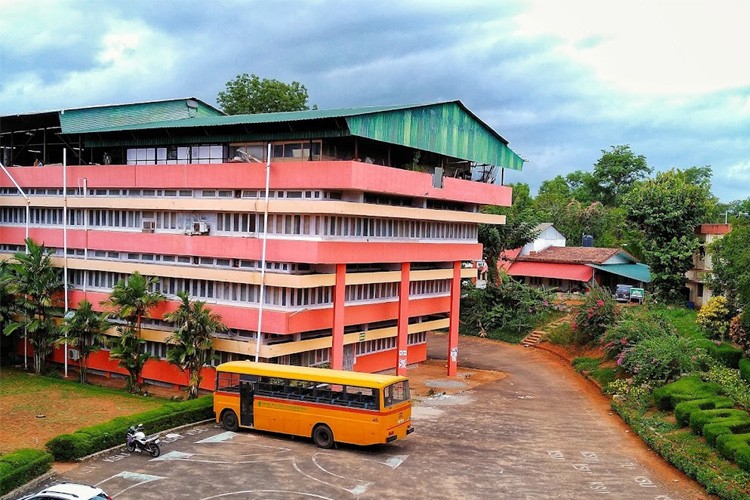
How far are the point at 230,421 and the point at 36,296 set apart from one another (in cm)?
1565

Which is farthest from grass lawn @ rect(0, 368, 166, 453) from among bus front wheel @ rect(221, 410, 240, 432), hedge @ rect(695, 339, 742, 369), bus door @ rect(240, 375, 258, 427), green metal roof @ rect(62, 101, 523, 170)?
hedge @ rect(695, 339, 742, 369)

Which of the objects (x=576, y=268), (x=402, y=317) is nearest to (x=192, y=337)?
(x=402, y=317)

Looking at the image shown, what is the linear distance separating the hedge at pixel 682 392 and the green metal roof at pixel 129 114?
27.5 metres

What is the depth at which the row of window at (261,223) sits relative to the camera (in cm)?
3070

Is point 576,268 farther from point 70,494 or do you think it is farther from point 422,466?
point 70,494

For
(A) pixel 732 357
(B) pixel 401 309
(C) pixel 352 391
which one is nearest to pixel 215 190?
(B) pixel 401 309

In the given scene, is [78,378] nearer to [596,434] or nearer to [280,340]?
[280,340]

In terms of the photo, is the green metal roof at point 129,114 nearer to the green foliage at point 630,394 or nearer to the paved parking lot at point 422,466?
the paved parking lot at point 422,466

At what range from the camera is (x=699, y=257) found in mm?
49750

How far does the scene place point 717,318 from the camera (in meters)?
37.7

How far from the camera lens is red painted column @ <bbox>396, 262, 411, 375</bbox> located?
36.0m

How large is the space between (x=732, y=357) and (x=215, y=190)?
974 inches

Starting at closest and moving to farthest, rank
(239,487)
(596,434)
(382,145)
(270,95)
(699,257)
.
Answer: (239,487)
(596,434)
(382,145)
(699,257)
(270,95)

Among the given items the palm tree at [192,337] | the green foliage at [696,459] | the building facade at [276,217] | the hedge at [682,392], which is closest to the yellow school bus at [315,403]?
the palm tree at [192,337]
